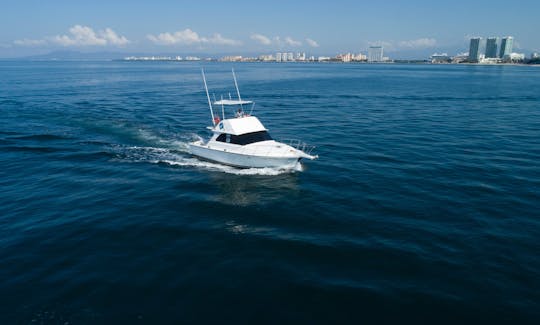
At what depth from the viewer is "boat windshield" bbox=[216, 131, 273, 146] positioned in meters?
26.5

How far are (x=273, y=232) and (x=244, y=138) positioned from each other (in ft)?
36.4

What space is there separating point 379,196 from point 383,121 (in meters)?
25.4

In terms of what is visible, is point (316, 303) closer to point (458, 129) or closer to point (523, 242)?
point (523, 242)

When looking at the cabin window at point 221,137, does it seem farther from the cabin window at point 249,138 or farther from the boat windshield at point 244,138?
the cabin window at point 249,138

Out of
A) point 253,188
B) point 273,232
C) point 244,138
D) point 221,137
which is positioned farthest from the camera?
point 221,137

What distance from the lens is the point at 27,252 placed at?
15633 mm

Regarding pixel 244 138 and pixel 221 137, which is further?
pixel 221 137

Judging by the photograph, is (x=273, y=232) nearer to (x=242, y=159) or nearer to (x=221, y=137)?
(x=242, y=159)

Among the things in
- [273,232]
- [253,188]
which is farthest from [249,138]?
[273,232]

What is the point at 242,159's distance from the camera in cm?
2605

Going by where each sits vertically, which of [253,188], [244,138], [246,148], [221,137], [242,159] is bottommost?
[253,188]

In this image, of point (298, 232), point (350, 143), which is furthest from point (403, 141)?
point (298, 232)

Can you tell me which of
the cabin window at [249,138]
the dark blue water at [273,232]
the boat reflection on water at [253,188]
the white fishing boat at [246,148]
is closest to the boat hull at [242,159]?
the white fishing boat at [246,148]

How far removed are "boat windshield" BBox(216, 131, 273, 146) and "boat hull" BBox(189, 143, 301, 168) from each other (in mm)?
1117
